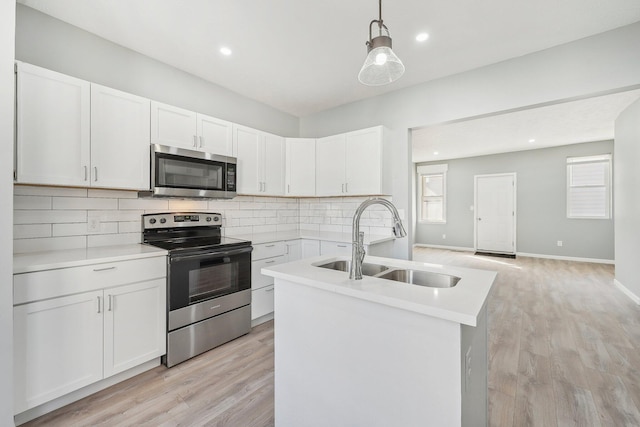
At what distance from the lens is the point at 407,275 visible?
1558 millimetres

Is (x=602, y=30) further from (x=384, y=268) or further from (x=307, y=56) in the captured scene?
(x=384, y=268)

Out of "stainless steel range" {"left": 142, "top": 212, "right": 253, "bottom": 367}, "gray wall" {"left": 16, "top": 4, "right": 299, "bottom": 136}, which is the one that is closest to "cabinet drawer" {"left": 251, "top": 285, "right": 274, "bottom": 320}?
"stainless steel range" {"left": 142, "top": 212, "right": 253, "bottom": 367}

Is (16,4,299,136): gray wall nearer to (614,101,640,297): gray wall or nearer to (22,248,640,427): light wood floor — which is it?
(22,248,640,427): light wood floor

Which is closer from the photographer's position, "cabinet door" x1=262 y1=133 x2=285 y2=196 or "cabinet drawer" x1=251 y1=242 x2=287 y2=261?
"cabinet drawer" x1=251 y1=242 x2=287 y2=261

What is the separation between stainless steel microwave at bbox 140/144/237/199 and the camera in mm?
2350

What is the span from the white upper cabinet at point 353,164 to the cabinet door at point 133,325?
7.08 feet

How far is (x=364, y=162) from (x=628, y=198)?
12.2 ft

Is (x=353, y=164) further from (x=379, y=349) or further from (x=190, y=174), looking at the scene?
(x=379, y=349)

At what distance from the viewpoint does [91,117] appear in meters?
2.03

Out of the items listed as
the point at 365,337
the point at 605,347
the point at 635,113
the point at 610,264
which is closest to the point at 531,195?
the point at 610,264

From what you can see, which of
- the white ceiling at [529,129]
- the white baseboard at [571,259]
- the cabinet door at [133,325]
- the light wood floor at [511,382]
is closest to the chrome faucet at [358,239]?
the light wood floor at [511,382]

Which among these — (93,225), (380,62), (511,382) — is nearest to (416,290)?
(380,62)

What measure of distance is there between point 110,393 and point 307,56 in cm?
310

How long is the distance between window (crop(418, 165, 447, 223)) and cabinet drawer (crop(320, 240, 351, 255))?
19.4 feet
